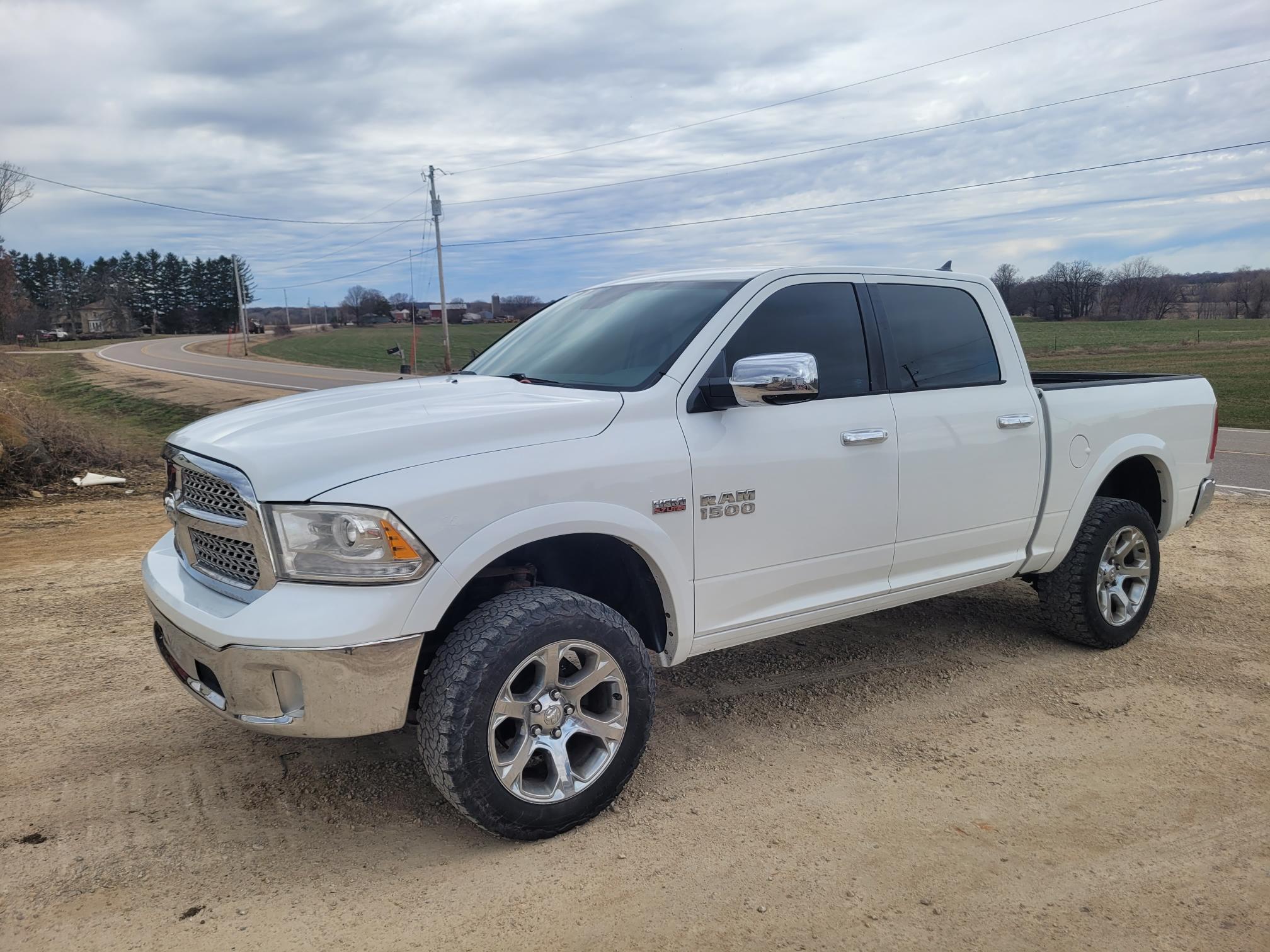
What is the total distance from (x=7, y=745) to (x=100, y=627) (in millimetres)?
1674

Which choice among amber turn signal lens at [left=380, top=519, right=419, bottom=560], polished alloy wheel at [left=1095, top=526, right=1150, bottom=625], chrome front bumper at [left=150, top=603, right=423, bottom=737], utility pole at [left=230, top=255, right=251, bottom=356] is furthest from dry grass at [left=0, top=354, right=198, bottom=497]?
utility pole at [left=230, top=255, right=251, bottom=356]

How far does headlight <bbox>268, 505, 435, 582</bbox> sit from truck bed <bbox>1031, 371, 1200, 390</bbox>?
3.58m

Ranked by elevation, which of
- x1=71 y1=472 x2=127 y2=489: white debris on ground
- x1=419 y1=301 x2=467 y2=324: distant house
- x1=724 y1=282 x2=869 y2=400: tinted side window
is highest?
x1=419 y1=301 x2=467 y2=324: distant house

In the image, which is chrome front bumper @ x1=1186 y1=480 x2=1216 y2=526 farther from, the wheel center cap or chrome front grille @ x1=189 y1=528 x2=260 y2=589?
chrome front grille @ x1=189 y1=528 x2=260 y2=589

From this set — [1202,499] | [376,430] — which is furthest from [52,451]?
[1202,499]

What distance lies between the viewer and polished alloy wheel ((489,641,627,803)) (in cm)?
318

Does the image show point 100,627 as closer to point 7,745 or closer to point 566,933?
point 7,745

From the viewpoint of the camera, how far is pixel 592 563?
3830 millimetres

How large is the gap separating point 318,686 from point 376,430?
0.84 m

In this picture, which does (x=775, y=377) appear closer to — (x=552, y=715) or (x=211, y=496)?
(x=552, y=715)

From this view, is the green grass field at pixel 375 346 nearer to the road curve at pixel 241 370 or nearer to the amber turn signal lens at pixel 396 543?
the road curve at pixel 241 370

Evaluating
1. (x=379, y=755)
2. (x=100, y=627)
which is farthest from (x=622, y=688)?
(x=100, y=627)

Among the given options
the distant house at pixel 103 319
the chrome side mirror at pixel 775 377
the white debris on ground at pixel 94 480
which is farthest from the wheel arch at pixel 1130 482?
the distant house at pixel 103 319

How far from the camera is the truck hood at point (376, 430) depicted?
298cm
